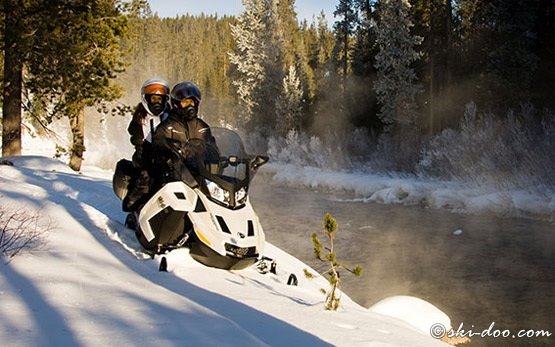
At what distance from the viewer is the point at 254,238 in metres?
5.73

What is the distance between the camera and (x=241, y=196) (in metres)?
5.75

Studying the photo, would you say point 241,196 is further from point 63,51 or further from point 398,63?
point 398,63

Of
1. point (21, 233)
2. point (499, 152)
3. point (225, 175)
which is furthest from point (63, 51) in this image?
point (499, 152)

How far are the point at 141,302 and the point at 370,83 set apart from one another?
1202 inches

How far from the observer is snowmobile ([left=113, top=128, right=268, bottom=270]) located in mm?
5516

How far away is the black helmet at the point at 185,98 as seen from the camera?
6215mm

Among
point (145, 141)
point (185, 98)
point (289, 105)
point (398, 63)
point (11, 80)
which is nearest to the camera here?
point (185, 98)

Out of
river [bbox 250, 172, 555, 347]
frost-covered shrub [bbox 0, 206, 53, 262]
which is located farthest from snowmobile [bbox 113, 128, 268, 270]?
river [bbox 250, 172, 555, 347]

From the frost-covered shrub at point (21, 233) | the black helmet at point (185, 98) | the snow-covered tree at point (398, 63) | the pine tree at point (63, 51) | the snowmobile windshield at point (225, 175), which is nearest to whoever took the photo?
the frost-covered shrub at point (21, 233)

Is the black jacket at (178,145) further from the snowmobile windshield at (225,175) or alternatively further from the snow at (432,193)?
the snow at (432,193)

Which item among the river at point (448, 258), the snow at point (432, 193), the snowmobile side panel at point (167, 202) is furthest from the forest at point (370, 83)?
the snowmobile side panel at point (167, 202)

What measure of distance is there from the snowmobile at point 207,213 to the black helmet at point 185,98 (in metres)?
0.56

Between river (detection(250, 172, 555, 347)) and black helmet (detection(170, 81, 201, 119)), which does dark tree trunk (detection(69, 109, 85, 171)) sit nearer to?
river (detection(250, 172, 555, 347))

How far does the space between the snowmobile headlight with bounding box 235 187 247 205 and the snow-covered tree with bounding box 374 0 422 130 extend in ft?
77.3
